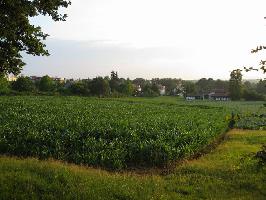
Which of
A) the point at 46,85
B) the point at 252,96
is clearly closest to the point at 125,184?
the point at 46,85

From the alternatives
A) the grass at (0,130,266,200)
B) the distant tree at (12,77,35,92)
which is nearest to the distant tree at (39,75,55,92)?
the distant tree at (12,77,35,92)

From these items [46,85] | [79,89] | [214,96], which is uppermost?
[46,85]

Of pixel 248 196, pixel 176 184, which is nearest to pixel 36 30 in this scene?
pixel 176 184

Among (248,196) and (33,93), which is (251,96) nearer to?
(33,93)

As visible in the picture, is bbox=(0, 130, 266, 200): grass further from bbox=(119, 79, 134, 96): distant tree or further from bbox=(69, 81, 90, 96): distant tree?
bbox=(119, 79, 134, 96): distant tree

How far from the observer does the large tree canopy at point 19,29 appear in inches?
568

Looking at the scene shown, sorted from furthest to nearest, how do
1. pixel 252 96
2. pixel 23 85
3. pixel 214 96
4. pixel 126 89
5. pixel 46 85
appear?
1. pixel 214 96
2. pixel 126 89
3. pixel 252 96
4. pixel 46 85
5. pixel 23 85

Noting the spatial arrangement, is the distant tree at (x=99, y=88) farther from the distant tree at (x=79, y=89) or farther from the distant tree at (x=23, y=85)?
the distant tree at (x=23, y=85)

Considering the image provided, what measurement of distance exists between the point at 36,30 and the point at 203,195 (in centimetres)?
870

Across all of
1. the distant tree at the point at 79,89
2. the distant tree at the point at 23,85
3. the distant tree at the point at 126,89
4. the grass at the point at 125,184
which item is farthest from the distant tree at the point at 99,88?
the grass at the point at 125,184

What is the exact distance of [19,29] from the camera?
1549 cm

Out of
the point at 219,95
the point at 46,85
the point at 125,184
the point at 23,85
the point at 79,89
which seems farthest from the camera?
the point at 219,95

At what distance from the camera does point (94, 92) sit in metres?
124

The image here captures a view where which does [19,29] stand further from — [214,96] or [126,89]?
[214,96]
